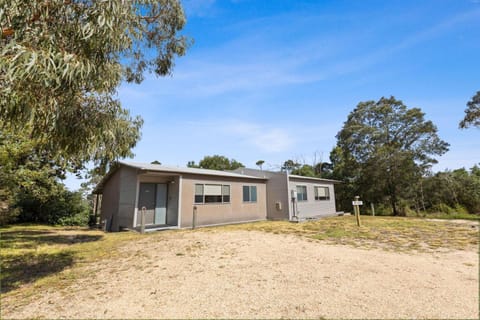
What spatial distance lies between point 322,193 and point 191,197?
1019 cm

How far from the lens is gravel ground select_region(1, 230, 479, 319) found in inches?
105

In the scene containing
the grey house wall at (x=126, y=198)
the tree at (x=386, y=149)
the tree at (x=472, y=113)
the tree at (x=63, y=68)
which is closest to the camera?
the tree at (x=63, y=68)

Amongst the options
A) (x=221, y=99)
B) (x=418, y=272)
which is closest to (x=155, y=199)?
(x=221, y=99)

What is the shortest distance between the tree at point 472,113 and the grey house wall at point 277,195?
1201cm

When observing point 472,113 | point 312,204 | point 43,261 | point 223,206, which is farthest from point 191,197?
point 472,113

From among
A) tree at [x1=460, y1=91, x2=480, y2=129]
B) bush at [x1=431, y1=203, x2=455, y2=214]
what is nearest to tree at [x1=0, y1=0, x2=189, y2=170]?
tree at [x1=460, y1=91, x2=480, y2=129]

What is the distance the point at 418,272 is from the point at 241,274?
9.87 feet

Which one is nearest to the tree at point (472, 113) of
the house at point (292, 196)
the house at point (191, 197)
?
the house at point (292, 196)

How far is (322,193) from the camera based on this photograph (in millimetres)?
16297

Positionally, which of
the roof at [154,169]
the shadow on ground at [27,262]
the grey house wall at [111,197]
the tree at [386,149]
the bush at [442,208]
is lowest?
the shadow on ground at [27,262]

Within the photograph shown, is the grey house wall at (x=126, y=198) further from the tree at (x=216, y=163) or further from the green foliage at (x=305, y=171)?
the tree at (x=216, y=163)

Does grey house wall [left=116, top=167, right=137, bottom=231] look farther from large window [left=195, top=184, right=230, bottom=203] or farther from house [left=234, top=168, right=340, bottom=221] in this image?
house [left=234, top=168, right=340, bottom=221]

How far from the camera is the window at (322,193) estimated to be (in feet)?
51.6

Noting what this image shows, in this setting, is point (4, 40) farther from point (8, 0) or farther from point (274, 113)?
point (274, 113)
